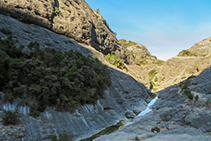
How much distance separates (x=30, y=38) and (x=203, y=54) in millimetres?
76495

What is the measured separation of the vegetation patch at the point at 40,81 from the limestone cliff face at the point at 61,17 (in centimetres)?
1292

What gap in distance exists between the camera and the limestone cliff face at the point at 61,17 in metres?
25.8

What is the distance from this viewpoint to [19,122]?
9.81m

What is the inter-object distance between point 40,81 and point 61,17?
2760 cm

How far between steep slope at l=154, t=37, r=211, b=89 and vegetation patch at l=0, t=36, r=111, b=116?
53246mm

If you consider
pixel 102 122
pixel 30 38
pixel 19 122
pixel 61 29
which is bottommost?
pixel 102 122

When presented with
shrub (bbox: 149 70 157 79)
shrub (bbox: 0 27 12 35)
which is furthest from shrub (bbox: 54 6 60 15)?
shrub (bbox: 149 70 157 79)

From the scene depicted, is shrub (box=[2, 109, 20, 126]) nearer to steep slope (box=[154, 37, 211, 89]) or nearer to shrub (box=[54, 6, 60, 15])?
shrub (box=[54, 6, 60, 15])

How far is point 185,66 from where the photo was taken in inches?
2579

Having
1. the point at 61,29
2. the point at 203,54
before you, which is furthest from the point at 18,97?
the point at 203,54

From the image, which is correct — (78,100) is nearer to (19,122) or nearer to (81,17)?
(19,122)

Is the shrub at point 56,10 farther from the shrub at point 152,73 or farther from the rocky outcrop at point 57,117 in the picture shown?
the shrub at point 152,73

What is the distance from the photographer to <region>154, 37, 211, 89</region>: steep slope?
57.8 m

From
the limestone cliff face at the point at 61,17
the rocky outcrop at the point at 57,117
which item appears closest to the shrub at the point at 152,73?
the limestone cliff face at the point at 61,17
